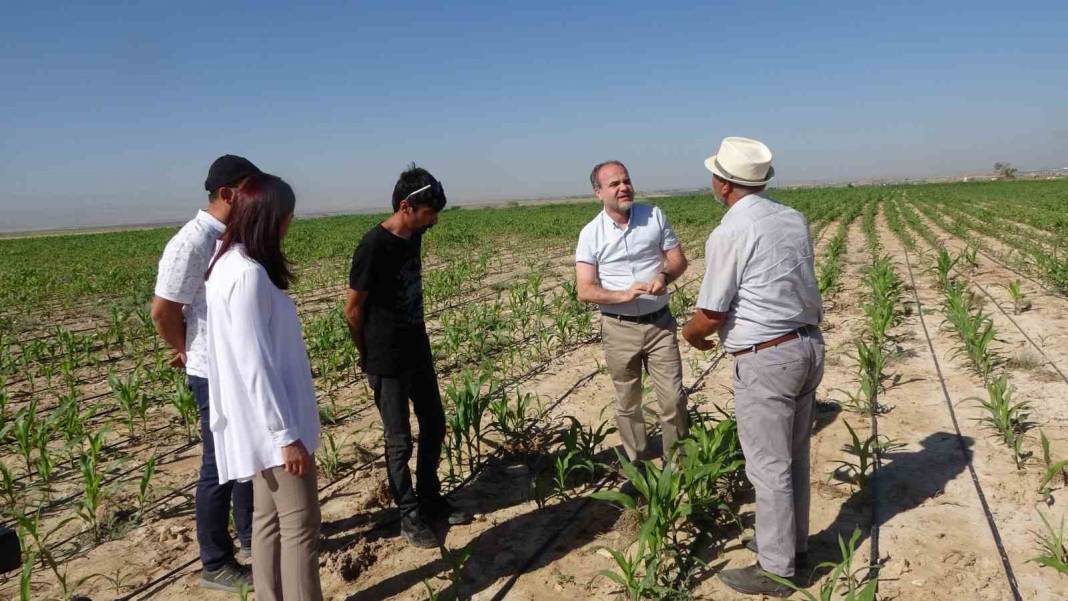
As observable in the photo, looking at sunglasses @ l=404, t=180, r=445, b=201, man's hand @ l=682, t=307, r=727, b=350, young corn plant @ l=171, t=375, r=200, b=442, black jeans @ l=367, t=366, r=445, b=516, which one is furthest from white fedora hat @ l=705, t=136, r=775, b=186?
young corn plant @ l=171, t=375, r=200, b=442

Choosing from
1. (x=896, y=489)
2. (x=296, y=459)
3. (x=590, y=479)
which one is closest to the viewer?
(x=296, y=459)

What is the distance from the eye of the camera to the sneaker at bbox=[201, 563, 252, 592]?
8.95 ft

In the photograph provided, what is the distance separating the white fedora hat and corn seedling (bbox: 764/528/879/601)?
52.8 inches

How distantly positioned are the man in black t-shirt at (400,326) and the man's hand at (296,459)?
2.64ft

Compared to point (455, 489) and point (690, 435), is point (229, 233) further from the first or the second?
point (690, 435)

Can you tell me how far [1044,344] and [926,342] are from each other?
0.87 m

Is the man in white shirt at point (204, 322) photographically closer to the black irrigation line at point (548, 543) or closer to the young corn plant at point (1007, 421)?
the black irrigation line at point (548, 543)

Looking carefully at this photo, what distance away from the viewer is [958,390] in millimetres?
4660

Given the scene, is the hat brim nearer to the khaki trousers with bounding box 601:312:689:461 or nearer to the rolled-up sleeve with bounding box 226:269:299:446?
the khaki trousers with bounding box 601:312:689:461

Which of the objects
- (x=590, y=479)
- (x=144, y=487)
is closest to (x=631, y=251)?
(x=590, y=479)

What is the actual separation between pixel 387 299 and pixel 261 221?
3.07ft

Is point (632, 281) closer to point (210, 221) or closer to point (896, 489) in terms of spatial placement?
point (896, 489)

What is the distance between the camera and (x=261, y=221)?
77.9 inches

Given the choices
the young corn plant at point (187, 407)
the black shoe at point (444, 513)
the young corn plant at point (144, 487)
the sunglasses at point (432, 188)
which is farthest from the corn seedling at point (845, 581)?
the young corn plant at point (187, 407)
